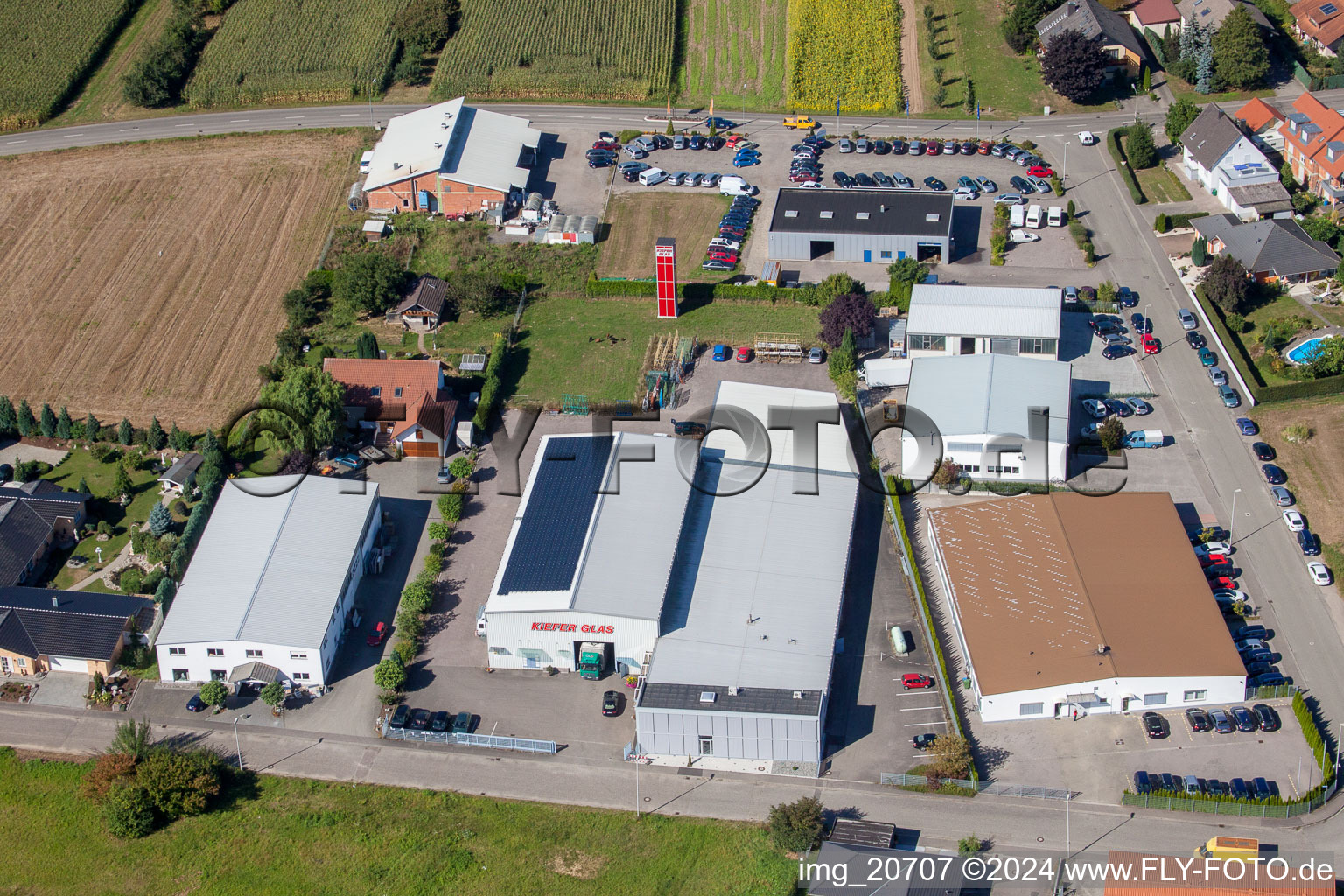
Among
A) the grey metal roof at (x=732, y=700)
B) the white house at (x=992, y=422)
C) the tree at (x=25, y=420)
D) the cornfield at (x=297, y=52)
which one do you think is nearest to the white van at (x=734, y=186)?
the white house at (x=992, y=422)

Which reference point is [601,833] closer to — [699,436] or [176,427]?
[699,436]

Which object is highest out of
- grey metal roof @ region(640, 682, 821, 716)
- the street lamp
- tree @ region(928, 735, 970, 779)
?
grey metal roof @ region(640, 682, 821, 716)

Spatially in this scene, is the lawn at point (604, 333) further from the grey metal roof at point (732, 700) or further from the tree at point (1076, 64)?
the tree at point (1076, 64)

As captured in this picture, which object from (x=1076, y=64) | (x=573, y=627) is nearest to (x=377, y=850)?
(x=573, y=627)

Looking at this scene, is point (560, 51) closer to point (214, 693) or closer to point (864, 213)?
point (864, 213)

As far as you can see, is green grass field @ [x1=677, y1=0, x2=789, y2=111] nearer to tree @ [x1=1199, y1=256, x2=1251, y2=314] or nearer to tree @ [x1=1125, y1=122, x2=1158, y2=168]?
tree @ [x1=1125, y1=122, x2=1158, y2=168]

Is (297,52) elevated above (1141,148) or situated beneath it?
elevated above

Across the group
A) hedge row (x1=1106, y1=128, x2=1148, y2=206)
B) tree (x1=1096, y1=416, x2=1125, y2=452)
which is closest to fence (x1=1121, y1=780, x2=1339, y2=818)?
tree (x1=1096, y1=416, x2=1125, y2=452)

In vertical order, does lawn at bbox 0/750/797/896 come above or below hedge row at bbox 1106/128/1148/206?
below
